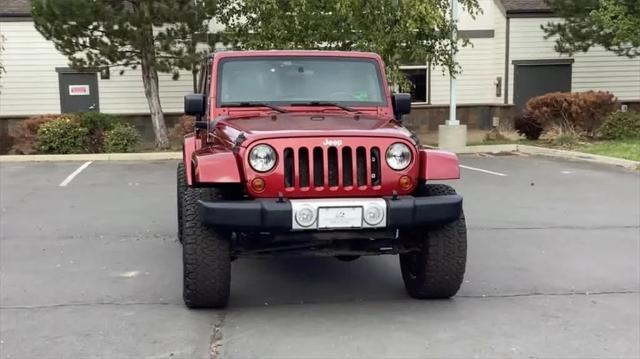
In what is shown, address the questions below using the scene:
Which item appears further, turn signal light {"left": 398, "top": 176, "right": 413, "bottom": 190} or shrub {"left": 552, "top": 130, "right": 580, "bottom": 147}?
shrub {"left": 552, "top": 130, "right": 580, "bottom": 147}

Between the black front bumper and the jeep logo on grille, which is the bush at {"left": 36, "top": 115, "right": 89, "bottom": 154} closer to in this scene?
the black front bumper

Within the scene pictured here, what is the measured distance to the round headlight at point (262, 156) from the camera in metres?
4.54

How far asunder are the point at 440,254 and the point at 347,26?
11653mm

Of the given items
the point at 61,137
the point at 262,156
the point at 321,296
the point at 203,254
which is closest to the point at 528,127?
the point at 61,137

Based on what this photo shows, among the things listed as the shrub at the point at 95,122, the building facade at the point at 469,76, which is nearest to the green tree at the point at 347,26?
the shrub at the point at 95,122

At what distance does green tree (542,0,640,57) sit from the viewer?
16203 millimetres

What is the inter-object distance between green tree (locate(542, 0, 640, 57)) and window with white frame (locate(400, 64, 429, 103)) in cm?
390

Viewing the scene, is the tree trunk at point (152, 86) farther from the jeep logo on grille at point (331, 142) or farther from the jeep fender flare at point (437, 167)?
the jeep fender flare at point (437, 167)

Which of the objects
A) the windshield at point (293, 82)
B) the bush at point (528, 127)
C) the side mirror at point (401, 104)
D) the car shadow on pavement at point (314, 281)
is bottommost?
the car shadow on pavement at point (314, 281)

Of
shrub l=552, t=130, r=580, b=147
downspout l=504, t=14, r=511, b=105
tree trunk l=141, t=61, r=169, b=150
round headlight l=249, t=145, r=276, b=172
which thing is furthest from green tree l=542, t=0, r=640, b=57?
round headlight l=249, t=145, r=276, b=172

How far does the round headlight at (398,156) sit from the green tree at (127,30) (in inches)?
462

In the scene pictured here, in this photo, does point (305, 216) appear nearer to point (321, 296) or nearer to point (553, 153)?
point (321, 296)

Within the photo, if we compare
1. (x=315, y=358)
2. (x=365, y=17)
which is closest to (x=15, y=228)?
(x=315, y=358)

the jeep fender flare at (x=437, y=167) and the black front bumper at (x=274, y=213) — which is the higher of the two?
the jeep fender flare at (x=437, y=167)
